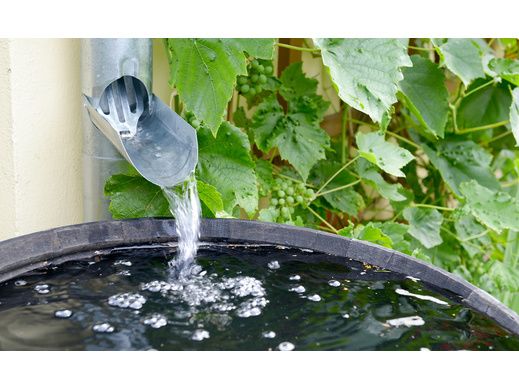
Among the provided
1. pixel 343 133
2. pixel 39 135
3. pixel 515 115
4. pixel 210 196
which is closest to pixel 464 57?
pixel 515 115

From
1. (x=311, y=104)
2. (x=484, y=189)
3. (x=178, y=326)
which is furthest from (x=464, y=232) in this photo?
(x=178, y=326)

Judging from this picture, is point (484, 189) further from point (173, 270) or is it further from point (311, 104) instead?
point (173, 270)

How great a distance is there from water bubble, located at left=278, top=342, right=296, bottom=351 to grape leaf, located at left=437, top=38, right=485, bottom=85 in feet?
3.91

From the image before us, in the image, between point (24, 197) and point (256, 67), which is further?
point (256, 67)

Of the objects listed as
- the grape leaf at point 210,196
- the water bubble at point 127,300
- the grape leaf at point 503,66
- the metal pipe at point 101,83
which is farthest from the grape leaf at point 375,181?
the water bubble at point 127,300

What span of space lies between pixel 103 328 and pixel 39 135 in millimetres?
678

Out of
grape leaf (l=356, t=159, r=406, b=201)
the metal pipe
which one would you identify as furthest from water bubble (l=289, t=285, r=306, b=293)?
grape leaf (l=356, t=159, r=406, b=201)

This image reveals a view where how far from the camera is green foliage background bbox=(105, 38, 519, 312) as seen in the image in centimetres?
144

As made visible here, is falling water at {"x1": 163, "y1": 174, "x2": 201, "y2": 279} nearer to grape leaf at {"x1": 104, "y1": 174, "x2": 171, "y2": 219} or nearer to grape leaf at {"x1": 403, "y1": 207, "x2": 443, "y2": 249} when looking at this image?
grape leaf at {"x1": 104, "y1": 174, "x2": 171, "y2": 219}

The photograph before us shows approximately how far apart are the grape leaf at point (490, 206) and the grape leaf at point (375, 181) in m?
0.21
